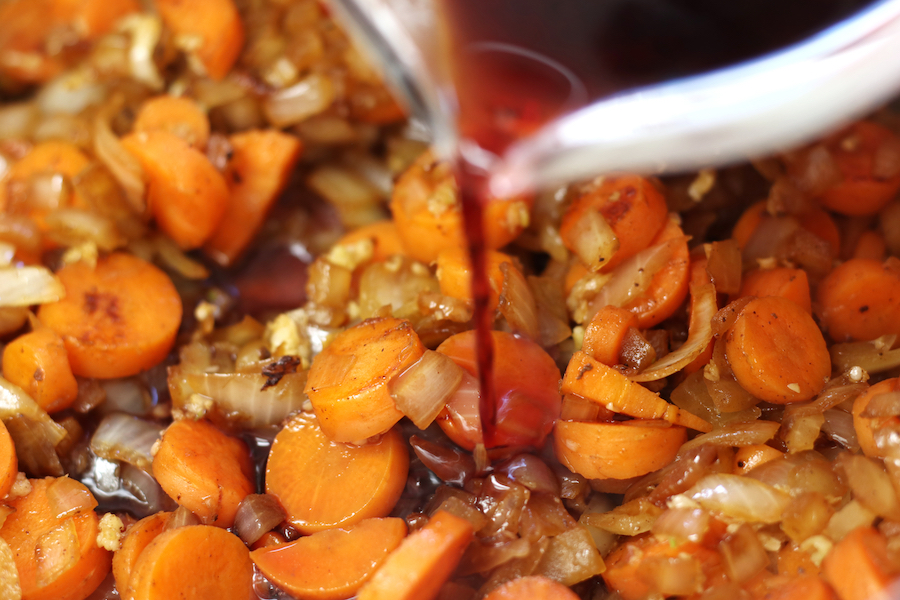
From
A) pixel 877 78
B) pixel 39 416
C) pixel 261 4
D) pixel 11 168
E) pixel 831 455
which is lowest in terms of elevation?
pixel 831 455

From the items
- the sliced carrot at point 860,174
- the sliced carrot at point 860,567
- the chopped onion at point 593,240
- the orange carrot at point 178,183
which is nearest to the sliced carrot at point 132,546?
the orange carrot at point 178,183

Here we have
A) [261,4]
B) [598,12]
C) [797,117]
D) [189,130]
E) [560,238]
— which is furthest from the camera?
[261,4]

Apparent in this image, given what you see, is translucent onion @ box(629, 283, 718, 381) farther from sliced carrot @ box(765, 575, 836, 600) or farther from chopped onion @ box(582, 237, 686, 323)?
sliced carrot @ box(765, 575, 836, 600)

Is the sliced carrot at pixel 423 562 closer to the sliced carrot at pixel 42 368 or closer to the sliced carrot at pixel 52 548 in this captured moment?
the sliced carrot at pixel 52 548

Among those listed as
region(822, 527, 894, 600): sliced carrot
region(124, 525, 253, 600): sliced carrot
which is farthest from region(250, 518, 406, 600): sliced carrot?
region(822, 527, 894, 600): sliced carrot

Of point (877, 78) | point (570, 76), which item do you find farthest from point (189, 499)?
point (877, 78)

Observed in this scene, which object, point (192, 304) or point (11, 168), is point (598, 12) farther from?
point (11, 168)

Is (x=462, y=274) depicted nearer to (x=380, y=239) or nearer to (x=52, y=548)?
(x=380, y=239)

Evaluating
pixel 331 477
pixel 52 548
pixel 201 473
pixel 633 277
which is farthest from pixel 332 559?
pixel 633 277
